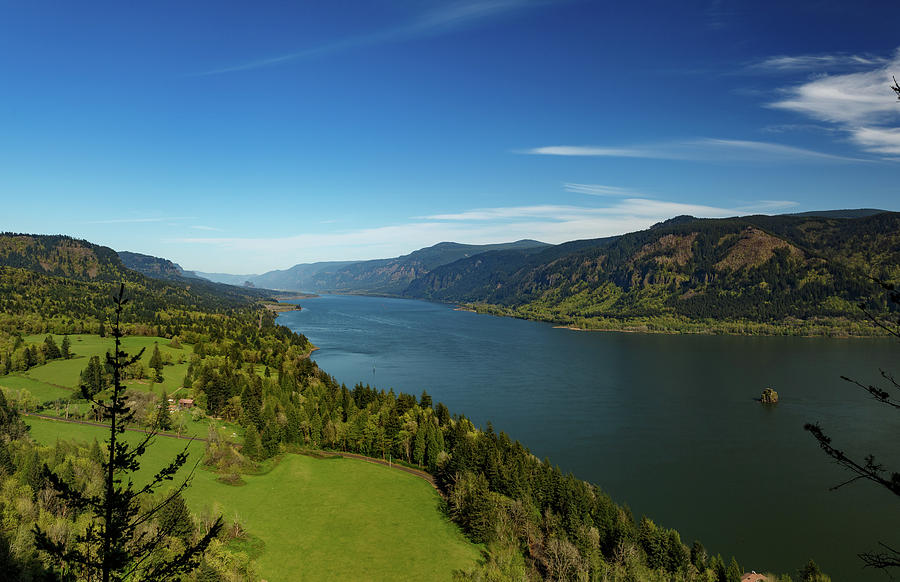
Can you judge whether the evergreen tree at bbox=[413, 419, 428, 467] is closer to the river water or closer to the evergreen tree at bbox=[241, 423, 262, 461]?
the river water

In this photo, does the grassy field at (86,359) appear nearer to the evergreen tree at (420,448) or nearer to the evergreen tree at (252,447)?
the evergreen tree at (252,447)

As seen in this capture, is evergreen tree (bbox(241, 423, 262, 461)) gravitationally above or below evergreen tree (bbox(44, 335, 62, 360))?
below

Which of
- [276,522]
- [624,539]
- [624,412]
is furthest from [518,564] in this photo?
[624,412]

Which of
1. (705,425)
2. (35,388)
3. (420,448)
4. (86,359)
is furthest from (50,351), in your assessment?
(705,425)

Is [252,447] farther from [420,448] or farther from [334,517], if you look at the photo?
[420,448]

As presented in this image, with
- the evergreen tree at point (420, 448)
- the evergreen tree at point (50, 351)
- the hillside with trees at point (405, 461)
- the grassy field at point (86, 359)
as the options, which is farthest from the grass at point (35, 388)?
the evergreen tree at point (420, 448)

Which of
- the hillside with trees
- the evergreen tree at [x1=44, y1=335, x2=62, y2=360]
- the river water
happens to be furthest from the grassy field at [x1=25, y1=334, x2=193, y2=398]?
the river water

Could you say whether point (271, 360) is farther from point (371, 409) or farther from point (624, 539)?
point (624, 539)
